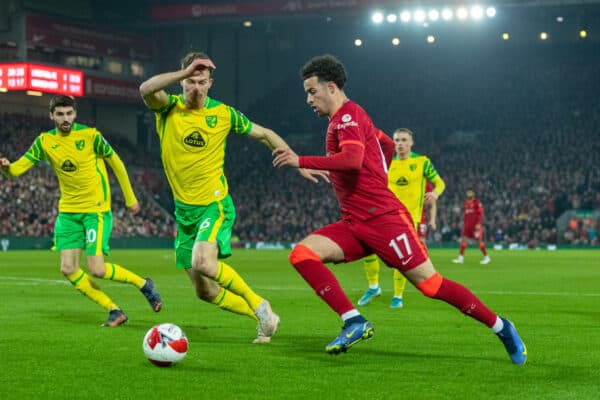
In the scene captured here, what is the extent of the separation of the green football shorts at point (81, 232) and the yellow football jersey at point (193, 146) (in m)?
1.99

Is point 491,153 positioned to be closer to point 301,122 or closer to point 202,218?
point 301,122

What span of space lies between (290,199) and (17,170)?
137 feet

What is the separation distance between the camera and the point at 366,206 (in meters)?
7.39

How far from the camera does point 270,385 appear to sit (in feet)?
20.8

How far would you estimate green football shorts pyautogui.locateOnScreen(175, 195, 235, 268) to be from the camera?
28.5 feet

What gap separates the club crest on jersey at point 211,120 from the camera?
8898 mm

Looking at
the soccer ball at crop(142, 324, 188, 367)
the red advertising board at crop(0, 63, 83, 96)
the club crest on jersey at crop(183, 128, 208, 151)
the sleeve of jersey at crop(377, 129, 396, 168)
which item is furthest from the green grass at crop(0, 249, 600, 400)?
the red advertising board at crop(0, 63, 83, 96)

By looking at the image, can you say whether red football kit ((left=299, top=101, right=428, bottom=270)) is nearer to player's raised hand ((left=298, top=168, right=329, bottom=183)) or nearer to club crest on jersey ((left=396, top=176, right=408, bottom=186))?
player's raised hand ((left=298, top=168, right=329, bottom=183))

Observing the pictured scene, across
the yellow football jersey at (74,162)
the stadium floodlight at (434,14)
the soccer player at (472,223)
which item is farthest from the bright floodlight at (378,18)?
the yellow football jersey at (74,162)

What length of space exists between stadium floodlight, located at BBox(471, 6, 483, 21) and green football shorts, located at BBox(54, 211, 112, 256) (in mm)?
33242

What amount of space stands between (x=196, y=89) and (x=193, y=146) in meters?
0.54

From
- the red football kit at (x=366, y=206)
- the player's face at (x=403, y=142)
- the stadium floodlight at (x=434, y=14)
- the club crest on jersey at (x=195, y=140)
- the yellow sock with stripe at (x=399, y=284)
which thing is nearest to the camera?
the red football kit at (x=366, y=206)

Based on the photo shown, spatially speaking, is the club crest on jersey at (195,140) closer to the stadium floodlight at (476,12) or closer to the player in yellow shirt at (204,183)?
the player in yellow shirt at (204,183)

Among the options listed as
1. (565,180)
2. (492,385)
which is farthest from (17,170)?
(565,180)
